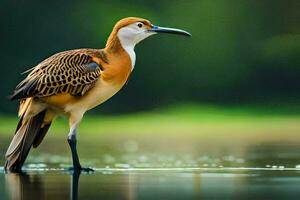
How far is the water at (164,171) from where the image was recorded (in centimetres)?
891

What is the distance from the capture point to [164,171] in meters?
10.8

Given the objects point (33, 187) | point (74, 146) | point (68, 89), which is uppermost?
point (68, 89)

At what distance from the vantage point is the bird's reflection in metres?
8.69

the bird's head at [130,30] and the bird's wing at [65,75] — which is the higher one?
the bird's head at [130,30]

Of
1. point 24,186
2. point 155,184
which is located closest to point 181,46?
point 155,184

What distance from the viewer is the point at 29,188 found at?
924 centimetres

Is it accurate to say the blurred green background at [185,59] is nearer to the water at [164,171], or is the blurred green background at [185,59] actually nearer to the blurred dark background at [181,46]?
the blurred dark background at [181,46]

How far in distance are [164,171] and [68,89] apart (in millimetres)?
1069

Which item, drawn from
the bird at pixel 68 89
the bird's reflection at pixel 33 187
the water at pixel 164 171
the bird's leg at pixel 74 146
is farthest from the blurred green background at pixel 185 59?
the bird's reflection at pixel 33 187

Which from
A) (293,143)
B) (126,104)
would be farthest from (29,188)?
(126,104)

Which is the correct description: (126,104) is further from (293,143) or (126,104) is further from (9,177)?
(9,177)

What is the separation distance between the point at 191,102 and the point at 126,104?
1113 millimetres

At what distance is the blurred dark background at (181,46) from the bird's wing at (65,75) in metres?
9.55

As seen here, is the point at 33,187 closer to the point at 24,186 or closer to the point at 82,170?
the point at 24,186
